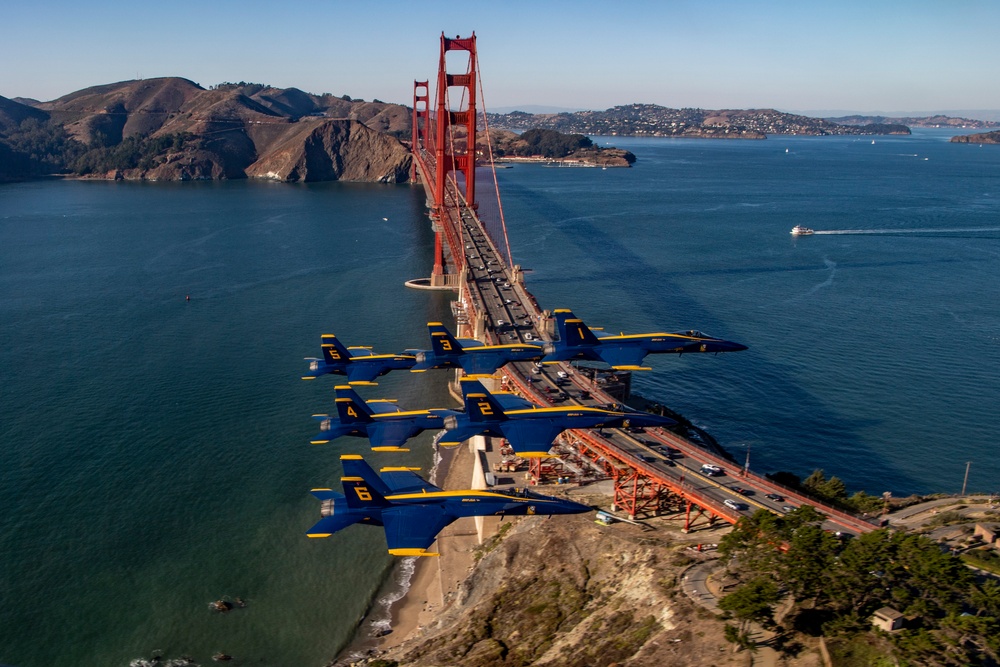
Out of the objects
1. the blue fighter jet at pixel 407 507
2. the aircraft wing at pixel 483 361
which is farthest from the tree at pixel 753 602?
the aircraft wing at pixel 483 361

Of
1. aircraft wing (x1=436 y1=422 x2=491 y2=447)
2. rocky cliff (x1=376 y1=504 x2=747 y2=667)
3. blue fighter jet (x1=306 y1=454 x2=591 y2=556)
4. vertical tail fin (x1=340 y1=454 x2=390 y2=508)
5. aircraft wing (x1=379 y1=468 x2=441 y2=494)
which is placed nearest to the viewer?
rocky cliff (x1=376 y1=504 x2=747 y2=667)

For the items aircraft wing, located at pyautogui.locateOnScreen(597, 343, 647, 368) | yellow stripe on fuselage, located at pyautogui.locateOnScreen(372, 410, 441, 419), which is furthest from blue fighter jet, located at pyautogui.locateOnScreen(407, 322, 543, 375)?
yellow stripe on fuselage, located at pyautogui.locateOnScreen(372, 410, 441, 419)

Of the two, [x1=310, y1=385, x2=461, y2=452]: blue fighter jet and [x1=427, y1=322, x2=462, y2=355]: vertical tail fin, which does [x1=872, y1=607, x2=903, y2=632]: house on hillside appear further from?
[x1=427, y1=322, x2=462, y2=355]: vertical tail fin

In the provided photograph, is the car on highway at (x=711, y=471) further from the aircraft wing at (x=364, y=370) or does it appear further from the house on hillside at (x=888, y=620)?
the aircraft wing at (x=364, y=370)

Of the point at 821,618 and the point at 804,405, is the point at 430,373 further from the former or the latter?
the point at 821,618

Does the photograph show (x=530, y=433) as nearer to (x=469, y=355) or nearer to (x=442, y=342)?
(x=469, y=355)

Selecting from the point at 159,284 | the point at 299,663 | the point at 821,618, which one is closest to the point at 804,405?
the point at 821,618

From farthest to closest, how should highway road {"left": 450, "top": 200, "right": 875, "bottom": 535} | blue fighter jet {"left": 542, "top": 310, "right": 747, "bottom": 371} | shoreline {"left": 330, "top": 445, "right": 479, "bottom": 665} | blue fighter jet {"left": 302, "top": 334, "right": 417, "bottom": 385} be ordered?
blue fighter jet {"left": 302, "top": 334, "right": 417, "bottom": 385} → blue fighter jet {"left": 542, "top": 310, "right": 747, "bottom": 371} → shoreline {"left": 330, "top": 445, "right": 479, "bottom": 665} → highway road {"left": 450, "top": 200, "right": 875, "bottom": 535}
